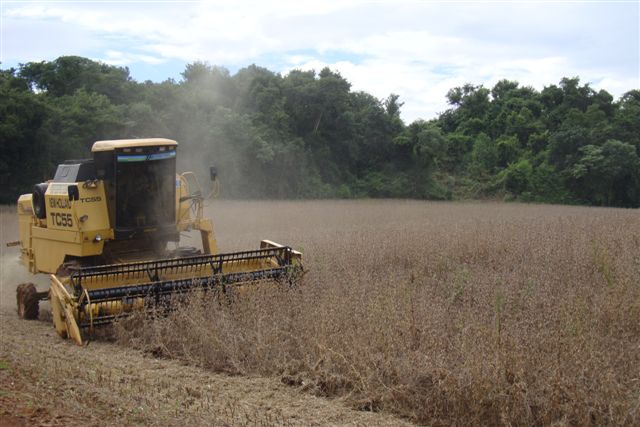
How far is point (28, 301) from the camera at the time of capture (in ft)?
31.6

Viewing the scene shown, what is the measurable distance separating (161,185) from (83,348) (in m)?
2.83

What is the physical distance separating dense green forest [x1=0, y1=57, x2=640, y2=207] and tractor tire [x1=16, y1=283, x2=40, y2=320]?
15606 millimetres

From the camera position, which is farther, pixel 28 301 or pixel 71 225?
pixel 28 301

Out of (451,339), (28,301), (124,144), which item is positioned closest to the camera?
(451,339)

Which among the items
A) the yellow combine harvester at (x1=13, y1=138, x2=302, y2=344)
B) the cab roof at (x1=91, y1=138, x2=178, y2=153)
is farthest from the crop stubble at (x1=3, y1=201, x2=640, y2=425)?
the cab roof at (x1=91, y1=138, x2=178, y2=153)

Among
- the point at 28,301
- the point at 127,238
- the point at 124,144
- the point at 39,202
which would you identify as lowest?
the point at 28,301

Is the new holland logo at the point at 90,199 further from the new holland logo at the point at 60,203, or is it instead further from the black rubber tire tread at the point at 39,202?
the black rubber tire tread at the point at 39,202

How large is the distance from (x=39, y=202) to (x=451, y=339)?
686 cm

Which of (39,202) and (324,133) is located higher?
(324,133)

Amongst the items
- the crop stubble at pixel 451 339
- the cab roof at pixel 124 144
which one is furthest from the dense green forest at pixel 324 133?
the crop stubble at pixel 451 339

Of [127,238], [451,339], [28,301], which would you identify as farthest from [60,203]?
[451,339]

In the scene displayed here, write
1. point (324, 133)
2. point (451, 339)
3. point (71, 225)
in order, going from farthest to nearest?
point (324, 133) → point (71, 225) → point (451, 339)

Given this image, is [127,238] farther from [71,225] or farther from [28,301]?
[28,301]

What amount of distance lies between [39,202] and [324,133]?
33279mm
